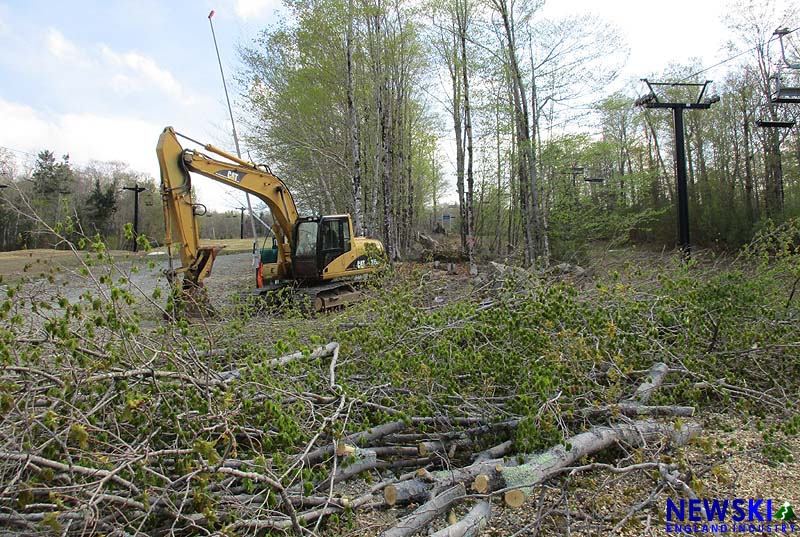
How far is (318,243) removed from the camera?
10.0 meters

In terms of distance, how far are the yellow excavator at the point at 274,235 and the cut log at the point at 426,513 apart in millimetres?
6406

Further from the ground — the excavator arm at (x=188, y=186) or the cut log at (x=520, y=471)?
the excavator arm at (x=188, y=186)

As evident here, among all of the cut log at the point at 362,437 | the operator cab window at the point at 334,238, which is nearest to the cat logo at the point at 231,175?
the operator cab window at the point at 334,238

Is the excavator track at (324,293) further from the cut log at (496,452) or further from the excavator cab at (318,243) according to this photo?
the cut log at (496,452)

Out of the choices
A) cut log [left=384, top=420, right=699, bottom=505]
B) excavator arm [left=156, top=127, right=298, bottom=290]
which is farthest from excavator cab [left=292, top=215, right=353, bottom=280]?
cut log [left=384, top=420, right=699, bottom=505]

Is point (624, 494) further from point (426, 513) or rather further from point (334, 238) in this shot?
point (334, 238)

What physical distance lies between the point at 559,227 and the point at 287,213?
8.95m

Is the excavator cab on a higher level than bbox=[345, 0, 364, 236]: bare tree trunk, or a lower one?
lower

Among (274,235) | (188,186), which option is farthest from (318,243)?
(188,186)

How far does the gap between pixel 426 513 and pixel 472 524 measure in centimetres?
22

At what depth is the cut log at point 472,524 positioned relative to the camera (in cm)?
224

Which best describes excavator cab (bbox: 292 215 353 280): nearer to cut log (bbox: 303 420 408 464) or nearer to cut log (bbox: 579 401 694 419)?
cut log (bbox: 303 420 408 464)

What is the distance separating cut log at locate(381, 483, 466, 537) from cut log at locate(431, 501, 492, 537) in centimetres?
10

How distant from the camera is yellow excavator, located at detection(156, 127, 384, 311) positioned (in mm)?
8352
